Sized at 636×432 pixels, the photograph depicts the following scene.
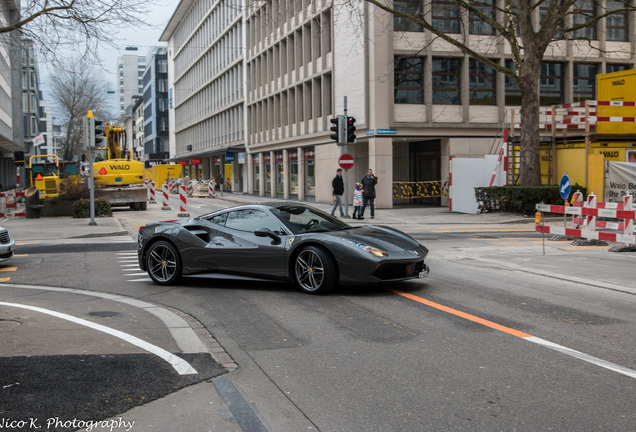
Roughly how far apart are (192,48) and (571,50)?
53.7m

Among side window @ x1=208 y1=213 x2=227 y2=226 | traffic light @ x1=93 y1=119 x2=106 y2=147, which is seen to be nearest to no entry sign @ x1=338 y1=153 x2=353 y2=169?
traffic light @ x1=93 y1=119 x2=106 y2=147

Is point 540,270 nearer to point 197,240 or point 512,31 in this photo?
point 197,240

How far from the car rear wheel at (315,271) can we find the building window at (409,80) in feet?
76.1

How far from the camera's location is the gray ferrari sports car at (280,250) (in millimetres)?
8375

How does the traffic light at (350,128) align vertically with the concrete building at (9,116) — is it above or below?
below

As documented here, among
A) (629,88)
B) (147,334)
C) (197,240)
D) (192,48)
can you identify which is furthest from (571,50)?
(192,48)

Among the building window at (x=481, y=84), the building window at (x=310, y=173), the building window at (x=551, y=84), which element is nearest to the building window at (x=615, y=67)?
the building window at (x=551, y=84)

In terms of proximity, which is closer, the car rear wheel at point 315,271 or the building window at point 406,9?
the car rear wheel at point 315,271

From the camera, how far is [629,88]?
24953mm

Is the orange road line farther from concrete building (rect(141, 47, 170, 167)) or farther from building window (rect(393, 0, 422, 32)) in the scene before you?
concrete building (rect(141, 47, 170, 167))

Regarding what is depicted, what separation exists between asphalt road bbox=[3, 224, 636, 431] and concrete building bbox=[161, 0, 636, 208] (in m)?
16.2

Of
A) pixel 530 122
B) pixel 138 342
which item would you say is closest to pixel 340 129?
pixel 530 122

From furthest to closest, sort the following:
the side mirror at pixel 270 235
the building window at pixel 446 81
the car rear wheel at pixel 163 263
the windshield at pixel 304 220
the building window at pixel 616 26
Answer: the building window at pixel 616 26 < the building window at pixel 446 81 < the car rear wheel at pixel 163 263 < the windshield at pixel 304 220 < the side mirror at pixel 270 235

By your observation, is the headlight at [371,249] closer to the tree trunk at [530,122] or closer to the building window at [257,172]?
the tree trunk at [530,122]
